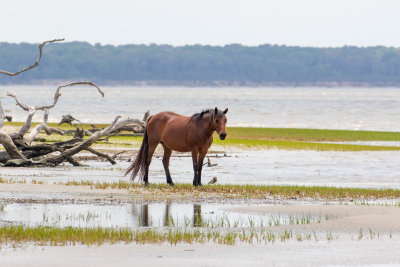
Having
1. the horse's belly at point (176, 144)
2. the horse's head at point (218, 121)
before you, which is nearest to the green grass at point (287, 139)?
the horse's belly at point (176, 144)

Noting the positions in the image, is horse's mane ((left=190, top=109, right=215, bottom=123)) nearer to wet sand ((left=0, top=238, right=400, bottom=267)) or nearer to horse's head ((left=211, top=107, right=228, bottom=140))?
horse's head ((left=211, top=107, right=228, bottom=140))

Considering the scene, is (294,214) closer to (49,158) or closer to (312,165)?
(49,158)

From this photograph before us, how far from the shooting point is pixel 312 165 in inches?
1272

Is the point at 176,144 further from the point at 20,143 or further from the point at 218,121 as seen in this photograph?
the point at 20,143

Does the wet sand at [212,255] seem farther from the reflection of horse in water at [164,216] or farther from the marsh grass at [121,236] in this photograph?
the reflection of horse in water at [164,216]

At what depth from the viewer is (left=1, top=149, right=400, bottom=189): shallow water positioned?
82.9 feet

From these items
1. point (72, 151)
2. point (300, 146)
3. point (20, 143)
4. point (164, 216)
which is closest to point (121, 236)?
point (164, 216)

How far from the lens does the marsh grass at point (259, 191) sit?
20.3 metres

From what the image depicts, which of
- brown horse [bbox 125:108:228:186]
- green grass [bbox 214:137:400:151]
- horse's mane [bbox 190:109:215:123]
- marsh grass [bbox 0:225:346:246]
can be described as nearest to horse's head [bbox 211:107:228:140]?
brown horse [bbox 125:108:228:186]

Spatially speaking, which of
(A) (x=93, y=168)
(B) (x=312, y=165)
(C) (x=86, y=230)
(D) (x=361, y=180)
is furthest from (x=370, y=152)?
(C) (x=86, y=230)

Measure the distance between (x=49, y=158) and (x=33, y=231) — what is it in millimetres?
15371

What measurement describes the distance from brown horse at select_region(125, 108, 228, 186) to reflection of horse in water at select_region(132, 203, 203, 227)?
3.42 metres

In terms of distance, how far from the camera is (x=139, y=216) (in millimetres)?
15930

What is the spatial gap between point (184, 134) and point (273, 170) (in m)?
8.92
